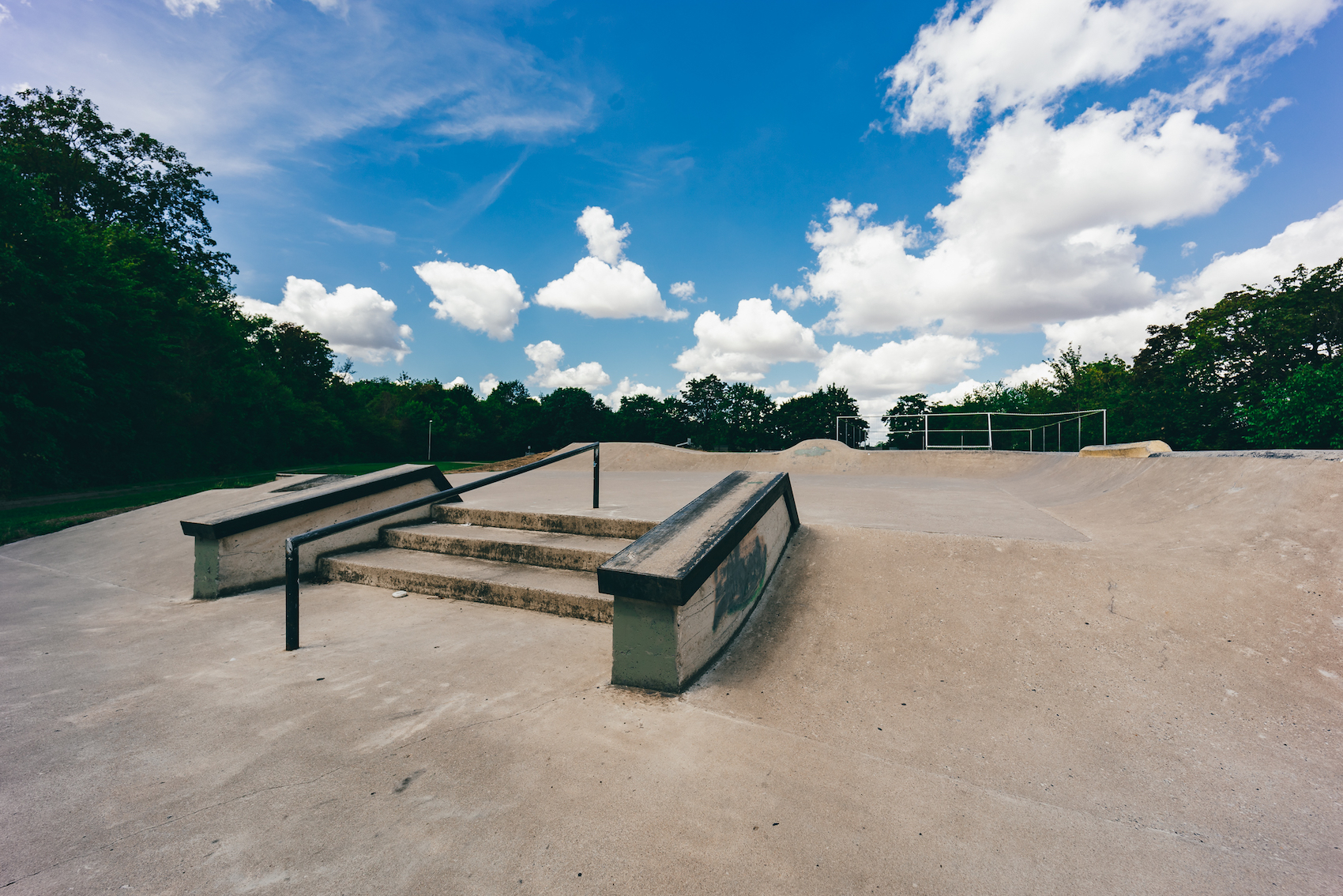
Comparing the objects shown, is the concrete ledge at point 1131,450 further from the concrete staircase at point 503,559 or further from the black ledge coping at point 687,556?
the concrete staircase at point 503,559

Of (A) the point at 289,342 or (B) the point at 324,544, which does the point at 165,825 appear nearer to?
(B) the point at 324,544

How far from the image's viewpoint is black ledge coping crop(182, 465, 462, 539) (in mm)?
3939

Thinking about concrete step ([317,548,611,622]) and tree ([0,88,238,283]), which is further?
tree ([0,88,238,283])

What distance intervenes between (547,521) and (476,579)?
1082 millimetres

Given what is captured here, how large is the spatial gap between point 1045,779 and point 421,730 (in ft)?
7.74

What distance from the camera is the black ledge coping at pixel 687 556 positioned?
233cm

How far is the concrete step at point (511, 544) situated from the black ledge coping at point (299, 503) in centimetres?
48

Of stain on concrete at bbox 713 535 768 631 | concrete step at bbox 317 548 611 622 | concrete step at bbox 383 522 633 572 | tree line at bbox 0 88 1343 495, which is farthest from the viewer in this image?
tree line at bbox 0 88 1343 495

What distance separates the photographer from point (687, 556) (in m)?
2.53

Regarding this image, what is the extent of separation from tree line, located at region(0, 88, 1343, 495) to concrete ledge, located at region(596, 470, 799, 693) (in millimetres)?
10917

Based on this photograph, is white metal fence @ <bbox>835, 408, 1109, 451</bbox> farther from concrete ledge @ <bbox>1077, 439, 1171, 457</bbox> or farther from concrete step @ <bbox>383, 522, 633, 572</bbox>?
concrete step @ <bbox>383, 522, 633, 572</bbox>

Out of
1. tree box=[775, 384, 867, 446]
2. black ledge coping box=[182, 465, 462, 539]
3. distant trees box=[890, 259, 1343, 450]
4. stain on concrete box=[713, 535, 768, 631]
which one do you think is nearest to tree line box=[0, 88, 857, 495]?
black ledge coping box=[182, 465, 462, 539]

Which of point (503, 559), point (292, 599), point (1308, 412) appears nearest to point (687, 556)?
point (503, 559)

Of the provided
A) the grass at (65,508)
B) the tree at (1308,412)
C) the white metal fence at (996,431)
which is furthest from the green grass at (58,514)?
the tree at (1308,412)
